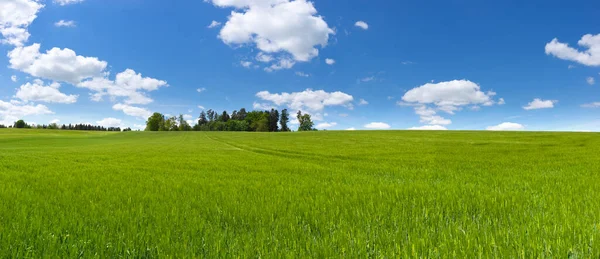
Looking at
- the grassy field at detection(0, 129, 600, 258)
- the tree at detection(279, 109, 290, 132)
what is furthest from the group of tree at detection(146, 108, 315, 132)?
the grassy field at detection(0, 129, 600, 258)

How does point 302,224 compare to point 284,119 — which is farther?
point 284,119

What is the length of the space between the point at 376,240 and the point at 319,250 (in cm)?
75

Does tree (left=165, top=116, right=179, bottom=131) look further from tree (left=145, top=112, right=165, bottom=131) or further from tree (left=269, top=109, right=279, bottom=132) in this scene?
tree (left=269, top=109, right=279, bottom=132)

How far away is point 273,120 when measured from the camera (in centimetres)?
17700

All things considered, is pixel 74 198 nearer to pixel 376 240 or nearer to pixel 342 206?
pixel 342 206

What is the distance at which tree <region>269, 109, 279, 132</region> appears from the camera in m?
174

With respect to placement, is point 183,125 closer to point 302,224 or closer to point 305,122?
point 305,122

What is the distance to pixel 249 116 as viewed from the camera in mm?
189875

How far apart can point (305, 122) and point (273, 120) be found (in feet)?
74.8

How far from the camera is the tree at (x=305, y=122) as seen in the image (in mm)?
163500

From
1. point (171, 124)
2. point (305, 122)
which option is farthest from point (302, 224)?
point (171, 124)

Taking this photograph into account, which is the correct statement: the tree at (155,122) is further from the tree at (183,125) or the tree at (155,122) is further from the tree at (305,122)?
the tree at (305,122)

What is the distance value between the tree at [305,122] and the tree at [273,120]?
16358 millimetres

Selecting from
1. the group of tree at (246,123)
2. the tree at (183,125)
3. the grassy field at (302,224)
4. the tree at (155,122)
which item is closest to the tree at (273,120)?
the group of tree at (246,123)
